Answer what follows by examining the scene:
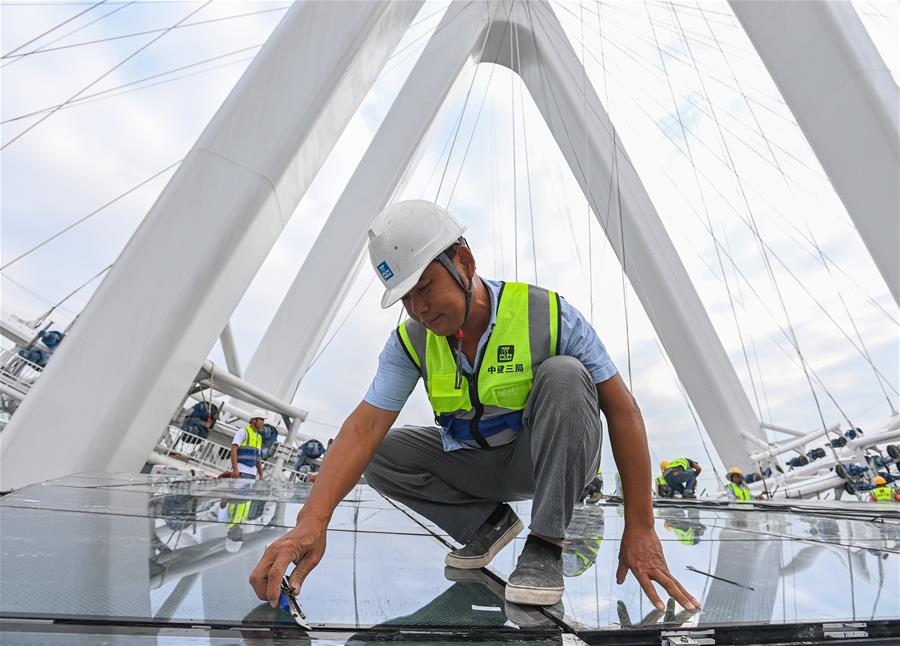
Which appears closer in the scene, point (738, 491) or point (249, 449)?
point (249, 449)

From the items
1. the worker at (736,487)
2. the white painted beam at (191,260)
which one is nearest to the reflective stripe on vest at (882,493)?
the worker at (736,487)

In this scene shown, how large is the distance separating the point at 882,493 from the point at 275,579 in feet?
32.4

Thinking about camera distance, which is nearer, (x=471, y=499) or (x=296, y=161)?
(x=471, y=499)

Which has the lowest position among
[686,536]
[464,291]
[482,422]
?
[686,536]

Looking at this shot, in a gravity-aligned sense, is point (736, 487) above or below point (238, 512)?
above

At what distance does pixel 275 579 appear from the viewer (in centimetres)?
113

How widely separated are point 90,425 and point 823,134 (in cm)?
686

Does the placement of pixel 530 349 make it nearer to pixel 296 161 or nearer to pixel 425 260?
pixel 425 260

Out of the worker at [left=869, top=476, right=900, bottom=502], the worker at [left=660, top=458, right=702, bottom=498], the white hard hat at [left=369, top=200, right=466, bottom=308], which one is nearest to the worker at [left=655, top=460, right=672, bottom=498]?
the worker at [left=660, top=458, right=702, bottom=498]

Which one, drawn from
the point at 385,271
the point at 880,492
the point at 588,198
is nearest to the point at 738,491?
the point at 880,492

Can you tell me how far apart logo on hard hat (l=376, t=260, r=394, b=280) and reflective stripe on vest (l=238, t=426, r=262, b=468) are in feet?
19.9

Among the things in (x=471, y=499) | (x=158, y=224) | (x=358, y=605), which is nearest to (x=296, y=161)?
(x=158, y=224)

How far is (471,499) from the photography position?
183cm

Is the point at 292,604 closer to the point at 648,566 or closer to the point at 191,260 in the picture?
the point at 648,566
